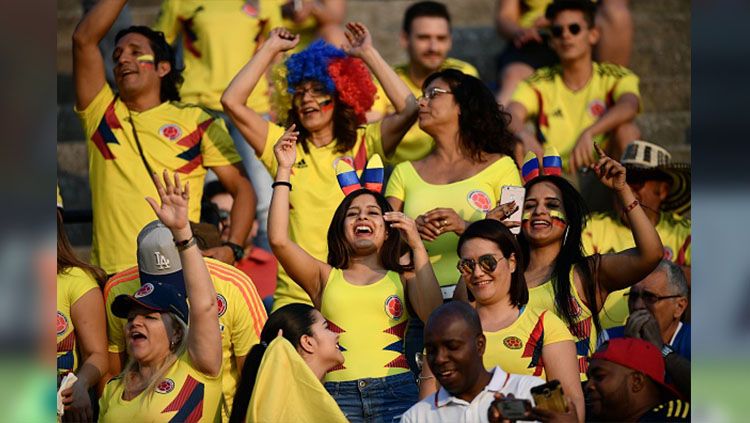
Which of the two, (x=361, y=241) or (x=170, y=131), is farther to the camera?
(x=170, y=131)

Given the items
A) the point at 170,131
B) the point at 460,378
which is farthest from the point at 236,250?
the point at 460,378

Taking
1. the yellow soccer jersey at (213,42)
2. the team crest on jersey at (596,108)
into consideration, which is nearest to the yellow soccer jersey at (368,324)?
the yellow soccer jersey at (213,42)

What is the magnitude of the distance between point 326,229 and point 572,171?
182 centimetres

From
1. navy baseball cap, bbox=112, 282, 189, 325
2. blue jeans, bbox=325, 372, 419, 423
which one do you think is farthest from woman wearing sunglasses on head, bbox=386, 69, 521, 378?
navy baseball cap, bbox=112, 282, 189, 325

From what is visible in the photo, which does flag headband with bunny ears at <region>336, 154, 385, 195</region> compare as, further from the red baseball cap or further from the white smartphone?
the red baseball cap

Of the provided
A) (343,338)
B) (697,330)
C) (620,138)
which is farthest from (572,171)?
(697,330)

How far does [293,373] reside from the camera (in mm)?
5859

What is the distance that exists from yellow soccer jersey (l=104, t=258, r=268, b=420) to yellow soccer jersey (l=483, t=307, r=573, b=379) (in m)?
1.15

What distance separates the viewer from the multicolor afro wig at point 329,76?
7.66 meters

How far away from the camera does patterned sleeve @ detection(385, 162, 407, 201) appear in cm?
720

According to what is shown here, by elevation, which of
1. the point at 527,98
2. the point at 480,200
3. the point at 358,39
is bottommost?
the point at 480,200

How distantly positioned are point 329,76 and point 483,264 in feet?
6.21

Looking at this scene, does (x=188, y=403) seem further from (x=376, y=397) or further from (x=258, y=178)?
(x=258, y=178)

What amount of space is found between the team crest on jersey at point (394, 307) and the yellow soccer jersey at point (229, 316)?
616mm
